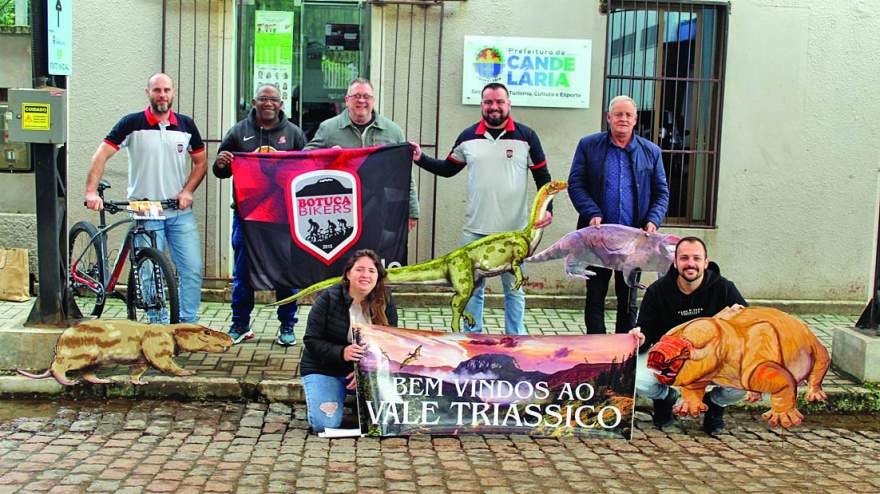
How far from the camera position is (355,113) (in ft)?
24.9

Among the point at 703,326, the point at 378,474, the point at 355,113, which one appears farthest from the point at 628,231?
the point at 378,474

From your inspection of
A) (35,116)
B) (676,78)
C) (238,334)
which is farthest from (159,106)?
(676,78)

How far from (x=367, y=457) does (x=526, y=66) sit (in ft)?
16.7

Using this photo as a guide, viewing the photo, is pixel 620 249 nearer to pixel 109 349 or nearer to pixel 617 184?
pixel 617 184

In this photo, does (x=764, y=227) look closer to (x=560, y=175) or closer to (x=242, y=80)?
(x=560, y=175)

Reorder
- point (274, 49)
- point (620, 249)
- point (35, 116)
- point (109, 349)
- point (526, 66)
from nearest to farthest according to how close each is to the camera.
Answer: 1. point (109, 349)
2. point (35, 116)
3. point (620, 249)
4. point (526, 66)
5. point (274, 49)

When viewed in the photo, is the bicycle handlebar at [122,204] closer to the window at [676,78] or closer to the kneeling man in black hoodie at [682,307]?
the kneeling man in black hoodie at [682,307]

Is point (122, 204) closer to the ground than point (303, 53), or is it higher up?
closer to the ground

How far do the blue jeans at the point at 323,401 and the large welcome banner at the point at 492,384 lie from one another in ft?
0.57

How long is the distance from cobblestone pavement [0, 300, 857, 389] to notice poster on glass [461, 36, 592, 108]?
6.55ft

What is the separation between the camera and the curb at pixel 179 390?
6797 mm

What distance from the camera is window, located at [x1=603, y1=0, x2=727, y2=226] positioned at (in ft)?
33.1

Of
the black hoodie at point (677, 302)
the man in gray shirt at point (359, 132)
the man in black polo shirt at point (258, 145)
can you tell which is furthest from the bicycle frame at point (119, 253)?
the black hoodie at point (677, 302)

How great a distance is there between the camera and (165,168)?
766 centimetres
